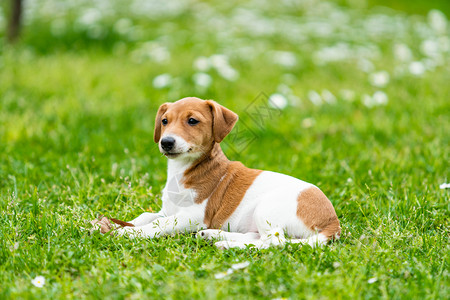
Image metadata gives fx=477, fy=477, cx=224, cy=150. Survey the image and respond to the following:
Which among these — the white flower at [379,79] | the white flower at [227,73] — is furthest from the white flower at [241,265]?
the white flower at [379,79]

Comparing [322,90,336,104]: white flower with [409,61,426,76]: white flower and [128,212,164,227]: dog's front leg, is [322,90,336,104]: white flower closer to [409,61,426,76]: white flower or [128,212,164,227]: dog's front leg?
[409,61,426,76]: white flower

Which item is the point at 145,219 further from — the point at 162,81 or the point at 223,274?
the point at 162,81

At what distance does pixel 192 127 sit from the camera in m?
3.64

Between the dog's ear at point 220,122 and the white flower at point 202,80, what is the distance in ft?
13.7

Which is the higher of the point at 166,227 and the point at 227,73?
the point at 166,227

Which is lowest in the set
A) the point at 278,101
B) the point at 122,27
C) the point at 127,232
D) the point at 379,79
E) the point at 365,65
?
the point at 365,65

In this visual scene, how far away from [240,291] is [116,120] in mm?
4478

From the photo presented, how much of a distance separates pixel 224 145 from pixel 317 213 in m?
2.74

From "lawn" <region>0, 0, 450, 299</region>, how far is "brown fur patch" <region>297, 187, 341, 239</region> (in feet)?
0.51

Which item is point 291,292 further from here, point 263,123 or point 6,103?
point 6,103

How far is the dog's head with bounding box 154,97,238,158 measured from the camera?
3531mm

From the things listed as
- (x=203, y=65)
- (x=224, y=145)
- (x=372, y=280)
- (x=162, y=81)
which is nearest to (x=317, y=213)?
(x=372, y=280)

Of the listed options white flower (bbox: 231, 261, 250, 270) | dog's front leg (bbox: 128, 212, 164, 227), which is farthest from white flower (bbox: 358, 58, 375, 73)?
white flower (bbox: 231, 261, 250, 270)

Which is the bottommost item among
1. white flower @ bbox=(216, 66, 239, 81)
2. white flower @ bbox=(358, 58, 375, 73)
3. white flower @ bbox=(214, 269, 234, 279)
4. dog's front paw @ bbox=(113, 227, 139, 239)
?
white flower @ bbox=(358, 58, 375, 73)
